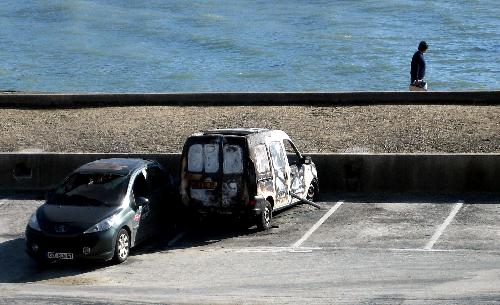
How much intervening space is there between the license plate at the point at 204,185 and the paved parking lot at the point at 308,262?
0.82 metres

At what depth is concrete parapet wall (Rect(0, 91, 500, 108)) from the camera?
2464cm

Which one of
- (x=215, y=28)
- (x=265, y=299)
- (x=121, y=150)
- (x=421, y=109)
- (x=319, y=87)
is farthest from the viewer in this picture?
(x=215, y=28)

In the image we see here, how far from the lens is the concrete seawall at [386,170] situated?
62.8 ft

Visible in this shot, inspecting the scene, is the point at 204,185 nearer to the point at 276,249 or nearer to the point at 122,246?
the point at 276,249

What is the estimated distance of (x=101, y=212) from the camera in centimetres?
1519

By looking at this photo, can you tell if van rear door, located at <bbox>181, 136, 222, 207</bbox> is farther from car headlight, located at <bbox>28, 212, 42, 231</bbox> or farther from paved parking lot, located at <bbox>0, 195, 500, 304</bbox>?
car headlight, located at <bbox>28, 212, 42, 231</bbox>

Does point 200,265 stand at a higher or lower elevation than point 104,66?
higher

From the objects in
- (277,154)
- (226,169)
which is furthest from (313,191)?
(226,169)

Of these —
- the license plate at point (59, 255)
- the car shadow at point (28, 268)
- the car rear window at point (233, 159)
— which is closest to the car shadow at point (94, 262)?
the car shadow at point (28, 268)

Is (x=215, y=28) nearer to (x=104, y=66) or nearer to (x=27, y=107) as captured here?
(x=104, y=66)

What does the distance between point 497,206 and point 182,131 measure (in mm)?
8165

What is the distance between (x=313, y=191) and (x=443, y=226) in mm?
2997

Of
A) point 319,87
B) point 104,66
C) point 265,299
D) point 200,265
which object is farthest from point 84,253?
point 104,66

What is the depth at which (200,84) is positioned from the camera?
176 ft
